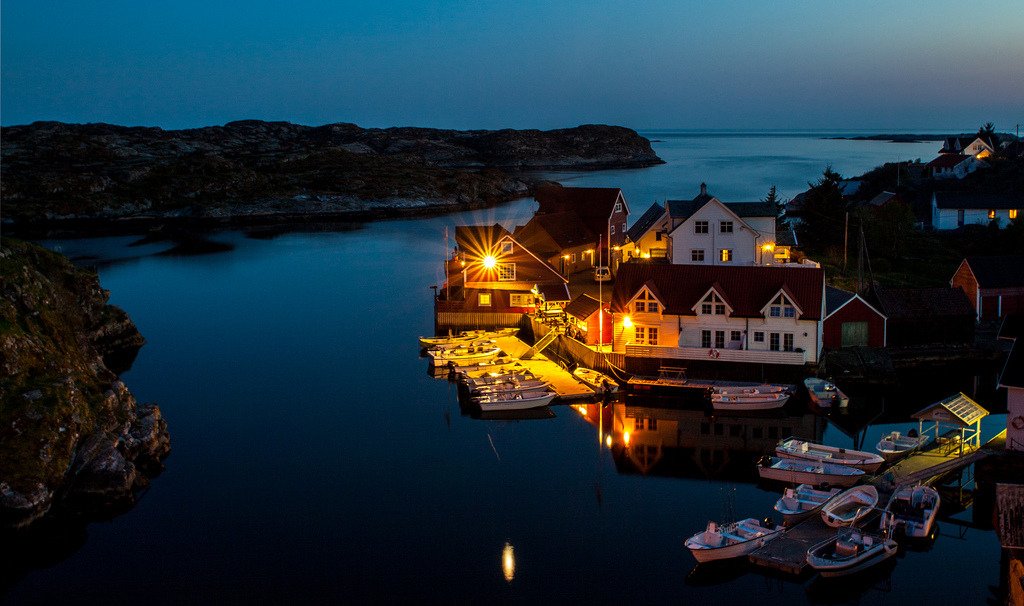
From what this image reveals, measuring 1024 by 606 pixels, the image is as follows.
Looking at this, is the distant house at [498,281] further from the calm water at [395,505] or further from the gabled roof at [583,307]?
the gabled roof at [583,307]

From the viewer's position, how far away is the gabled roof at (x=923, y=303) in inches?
1541

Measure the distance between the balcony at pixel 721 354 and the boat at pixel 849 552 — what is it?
14228 mm

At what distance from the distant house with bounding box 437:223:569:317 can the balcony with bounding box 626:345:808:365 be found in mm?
10082

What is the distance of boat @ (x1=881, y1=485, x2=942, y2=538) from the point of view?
22250 millimetres

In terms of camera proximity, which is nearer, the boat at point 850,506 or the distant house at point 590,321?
the boat at point 850,506

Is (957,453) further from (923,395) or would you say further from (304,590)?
(304,590)

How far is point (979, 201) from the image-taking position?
205ft

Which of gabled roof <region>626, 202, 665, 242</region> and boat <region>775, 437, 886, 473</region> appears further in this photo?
gabled roof <region>626, 202, 665, 242</region>

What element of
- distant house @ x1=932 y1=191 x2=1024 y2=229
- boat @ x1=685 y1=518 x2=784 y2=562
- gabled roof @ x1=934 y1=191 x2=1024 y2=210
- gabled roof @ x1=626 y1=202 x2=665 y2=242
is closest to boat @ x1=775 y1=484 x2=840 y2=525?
boat @ x1=685 y1=518 x2=784 y2=562

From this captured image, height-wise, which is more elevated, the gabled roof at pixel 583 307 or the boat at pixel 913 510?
the gabled roof at pixel 583 307

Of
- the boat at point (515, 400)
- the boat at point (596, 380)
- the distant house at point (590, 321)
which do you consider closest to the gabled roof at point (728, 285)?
the distant house at point (590, 321)

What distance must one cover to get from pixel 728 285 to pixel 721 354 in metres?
2.98

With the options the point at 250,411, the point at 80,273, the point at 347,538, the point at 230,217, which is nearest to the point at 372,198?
the point at 230,217

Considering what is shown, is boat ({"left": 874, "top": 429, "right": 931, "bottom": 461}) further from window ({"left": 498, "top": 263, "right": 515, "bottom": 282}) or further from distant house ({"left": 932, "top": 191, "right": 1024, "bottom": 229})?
distant house ({"left": 932, "top": 191, "right": 1024, "bottom": 229})
